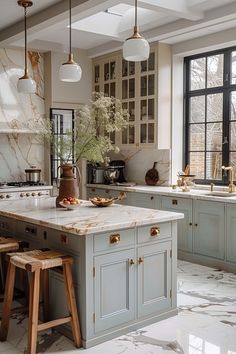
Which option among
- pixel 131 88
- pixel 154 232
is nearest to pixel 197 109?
pixel 131 88

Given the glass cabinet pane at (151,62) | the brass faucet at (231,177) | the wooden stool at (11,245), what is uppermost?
the glass cabinet pane at (151,62)

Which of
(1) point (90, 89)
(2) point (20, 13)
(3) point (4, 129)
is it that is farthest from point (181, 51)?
(3) point (4, 129)

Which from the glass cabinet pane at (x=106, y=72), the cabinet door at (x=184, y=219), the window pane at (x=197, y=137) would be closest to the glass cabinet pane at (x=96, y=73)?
the glass cabinet pane at (x=106, y=72)

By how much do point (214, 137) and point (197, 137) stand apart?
315mm

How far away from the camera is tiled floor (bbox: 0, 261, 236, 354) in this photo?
308cm

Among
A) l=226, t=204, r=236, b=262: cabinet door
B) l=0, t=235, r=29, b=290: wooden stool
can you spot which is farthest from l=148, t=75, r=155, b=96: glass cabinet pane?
l=0, t=235, r=29, b=290: wooden stool

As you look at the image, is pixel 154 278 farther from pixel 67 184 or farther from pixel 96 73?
pixel 96 73

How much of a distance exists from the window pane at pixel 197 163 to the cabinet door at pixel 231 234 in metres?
1.31

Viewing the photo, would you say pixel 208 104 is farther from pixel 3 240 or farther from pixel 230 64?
pixel 3 240

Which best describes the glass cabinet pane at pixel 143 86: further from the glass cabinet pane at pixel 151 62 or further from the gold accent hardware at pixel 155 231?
the gold accent hardware at pixel 155 231

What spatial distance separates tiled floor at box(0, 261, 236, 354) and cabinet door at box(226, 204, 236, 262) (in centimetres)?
73

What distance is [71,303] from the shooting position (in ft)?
10.2

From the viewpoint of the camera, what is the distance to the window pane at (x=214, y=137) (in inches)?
231

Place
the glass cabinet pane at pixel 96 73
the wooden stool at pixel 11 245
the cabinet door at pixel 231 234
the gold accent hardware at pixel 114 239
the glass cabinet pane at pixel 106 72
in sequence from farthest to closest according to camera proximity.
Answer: the glass cabinet pane at pixel 96 73 → the glass cabinet pane at pixel 106 72 → the cabinet door at pixel 231 234 → the wooden stool at pixel 11 245 → the gold accent hardware at pixel 114 239
